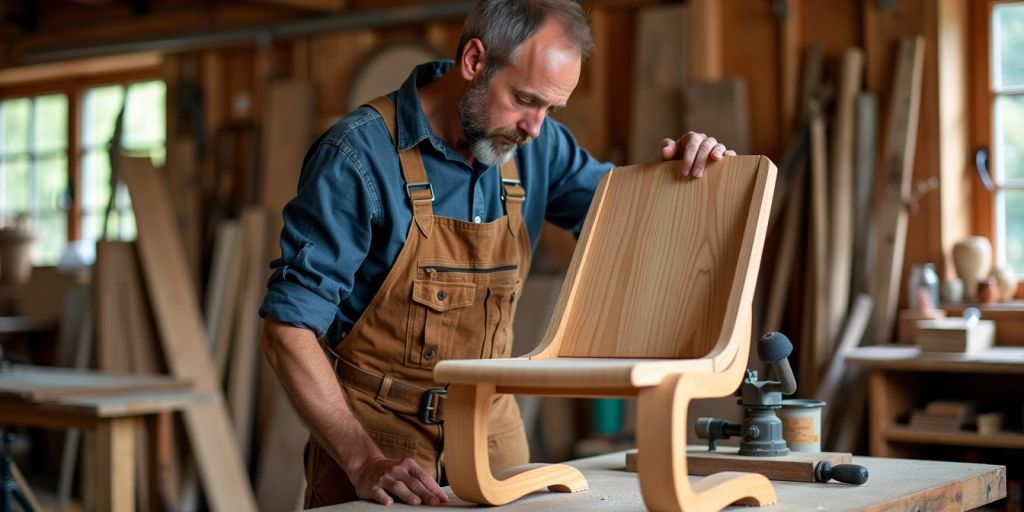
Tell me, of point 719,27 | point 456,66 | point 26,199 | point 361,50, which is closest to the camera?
point 456,66

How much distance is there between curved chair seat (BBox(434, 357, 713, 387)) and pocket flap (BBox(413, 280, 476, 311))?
563 mm

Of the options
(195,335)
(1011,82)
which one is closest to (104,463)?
(195,335)

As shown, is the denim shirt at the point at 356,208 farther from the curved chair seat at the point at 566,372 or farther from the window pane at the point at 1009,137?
the window pane at the point at 1009,137

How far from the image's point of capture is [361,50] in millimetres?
6129

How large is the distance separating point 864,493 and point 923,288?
2.55 m

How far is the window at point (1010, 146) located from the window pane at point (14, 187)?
20.3 ft

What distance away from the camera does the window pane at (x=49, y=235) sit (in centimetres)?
801

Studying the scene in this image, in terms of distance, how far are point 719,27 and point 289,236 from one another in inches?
125

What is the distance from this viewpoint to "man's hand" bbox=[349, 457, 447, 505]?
211cm

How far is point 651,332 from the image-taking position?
2160 millimetres

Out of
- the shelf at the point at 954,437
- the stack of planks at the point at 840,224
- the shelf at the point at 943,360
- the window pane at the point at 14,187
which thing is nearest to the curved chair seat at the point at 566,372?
the shelf at the point at 943,360

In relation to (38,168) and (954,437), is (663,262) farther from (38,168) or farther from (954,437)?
(38,168)

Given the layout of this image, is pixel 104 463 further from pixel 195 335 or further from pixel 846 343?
pixel 846 343

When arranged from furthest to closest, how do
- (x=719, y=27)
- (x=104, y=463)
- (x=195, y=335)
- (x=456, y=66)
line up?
(x=195, y=335)
(x=719, y=27)
(x=104, y=463)
(x=456, y=66)
